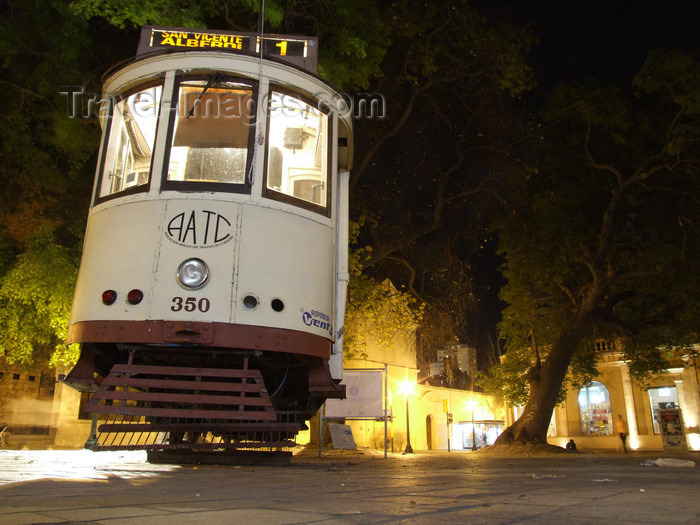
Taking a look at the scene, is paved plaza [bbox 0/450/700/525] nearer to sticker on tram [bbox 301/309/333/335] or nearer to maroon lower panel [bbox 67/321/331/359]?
maroon lower panel [bbox 67/321/331/359]

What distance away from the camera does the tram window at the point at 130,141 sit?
6.17 metres

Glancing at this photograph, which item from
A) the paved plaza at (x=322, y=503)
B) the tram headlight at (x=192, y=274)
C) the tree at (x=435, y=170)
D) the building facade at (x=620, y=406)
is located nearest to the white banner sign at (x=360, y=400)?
the tree at (x=435, y=170)

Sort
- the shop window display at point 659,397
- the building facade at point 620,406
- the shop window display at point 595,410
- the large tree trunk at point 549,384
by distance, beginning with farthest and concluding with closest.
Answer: the shop window display at point 595,410 → the shop window display at point 659,397 → the building facade at point 620,406 → the large tree trunk at point 549,384

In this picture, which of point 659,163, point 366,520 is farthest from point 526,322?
point 366,520

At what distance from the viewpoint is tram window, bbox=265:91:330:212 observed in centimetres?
621

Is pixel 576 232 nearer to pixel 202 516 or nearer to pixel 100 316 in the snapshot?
pixel 100 316

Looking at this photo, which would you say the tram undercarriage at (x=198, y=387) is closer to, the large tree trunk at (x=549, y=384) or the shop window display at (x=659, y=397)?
the large tree trunk at (x=549, y=384)

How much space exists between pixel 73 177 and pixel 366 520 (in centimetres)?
1118

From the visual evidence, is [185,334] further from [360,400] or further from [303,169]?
[360,400]

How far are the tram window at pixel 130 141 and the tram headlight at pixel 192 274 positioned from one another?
1.24 metres

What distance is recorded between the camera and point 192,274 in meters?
5.44

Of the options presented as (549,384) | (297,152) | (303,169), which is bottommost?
(549,384)

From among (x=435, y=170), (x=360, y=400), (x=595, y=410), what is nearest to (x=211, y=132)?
(x=360, y=400)

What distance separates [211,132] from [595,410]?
33.2 m
